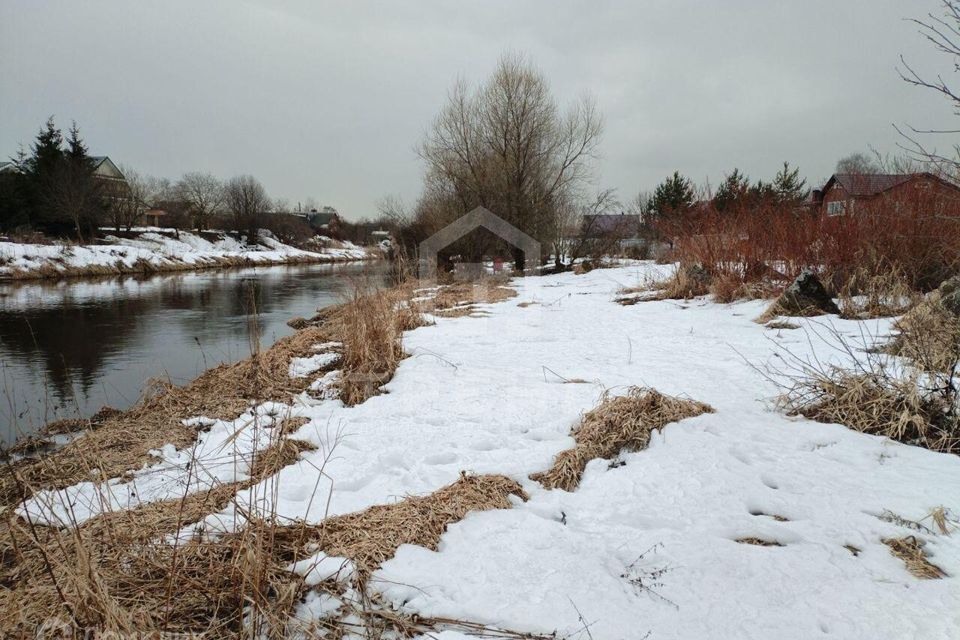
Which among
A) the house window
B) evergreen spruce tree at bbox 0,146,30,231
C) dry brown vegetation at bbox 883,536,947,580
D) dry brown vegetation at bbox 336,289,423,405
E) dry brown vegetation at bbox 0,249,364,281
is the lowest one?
dry brown vegetation at bbox 883,536,947,580

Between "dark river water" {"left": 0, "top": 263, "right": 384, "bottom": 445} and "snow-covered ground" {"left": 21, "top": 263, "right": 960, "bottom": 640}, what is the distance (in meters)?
1.35

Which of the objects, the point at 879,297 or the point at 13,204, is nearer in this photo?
the point at 879,297

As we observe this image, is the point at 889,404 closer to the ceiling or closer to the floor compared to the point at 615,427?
closer to the ceiling

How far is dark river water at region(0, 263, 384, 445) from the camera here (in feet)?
17.3

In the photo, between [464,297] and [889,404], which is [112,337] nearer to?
[464,297]

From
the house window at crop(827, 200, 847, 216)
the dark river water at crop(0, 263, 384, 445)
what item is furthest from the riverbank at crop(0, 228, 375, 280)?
the house window at crop(827, 200, 847, 216)

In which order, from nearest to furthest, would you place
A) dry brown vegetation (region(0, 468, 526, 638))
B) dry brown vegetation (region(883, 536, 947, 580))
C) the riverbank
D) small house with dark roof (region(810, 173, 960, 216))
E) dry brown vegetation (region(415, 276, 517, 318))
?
dry brown vegetation (region(0, 468, 526, 638))
dry brown vegetation (region(883, 536, 947, 580))
small house with dark roof (region(810, 173, 960, 216))
dry brown vegetation (region(415, 276, 517, 318))
the riverbank

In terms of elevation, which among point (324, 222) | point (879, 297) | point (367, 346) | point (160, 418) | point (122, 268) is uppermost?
point (324, 222)

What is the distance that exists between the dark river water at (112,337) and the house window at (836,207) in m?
7.15

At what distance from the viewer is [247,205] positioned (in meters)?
46.6

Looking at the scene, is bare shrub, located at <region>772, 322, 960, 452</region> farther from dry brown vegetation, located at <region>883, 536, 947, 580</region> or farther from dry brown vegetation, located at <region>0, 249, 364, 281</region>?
dry brown vegetation, located at <region>0, 249, 364, 281</region>

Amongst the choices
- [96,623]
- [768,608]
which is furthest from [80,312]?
[768,608]

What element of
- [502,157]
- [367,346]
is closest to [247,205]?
[502,157]

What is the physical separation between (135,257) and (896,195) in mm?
29086
